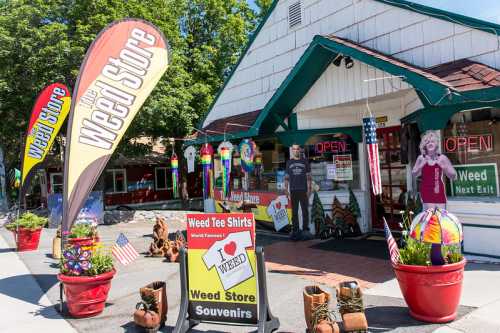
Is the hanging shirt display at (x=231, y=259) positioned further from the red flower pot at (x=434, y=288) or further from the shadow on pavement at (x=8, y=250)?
the shadow on pavement at (x=8, y=250)

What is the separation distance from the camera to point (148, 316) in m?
4.72

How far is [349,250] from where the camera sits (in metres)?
8.36

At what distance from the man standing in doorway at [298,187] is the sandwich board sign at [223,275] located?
5006 millimetres

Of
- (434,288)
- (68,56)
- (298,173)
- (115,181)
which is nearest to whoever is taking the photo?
(434,288)

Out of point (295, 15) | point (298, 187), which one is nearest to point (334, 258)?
point (298, 187)

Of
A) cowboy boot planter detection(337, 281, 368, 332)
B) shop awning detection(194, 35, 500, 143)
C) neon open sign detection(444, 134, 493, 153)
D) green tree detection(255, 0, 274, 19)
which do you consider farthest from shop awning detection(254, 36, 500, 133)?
green tree detection(255, 0, 274, 19)

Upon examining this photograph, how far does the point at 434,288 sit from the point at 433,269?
0.20 metres

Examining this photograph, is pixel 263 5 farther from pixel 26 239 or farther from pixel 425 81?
pixel 425 81

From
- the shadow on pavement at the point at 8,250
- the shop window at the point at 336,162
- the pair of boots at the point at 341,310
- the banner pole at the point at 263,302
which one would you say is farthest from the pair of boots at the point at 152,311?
the shadow on pavement at the point at 8,250

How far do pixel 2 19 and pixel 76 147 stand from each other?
13.3 meters

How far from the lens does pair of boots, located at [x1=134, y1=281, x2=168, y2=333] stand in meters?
4.71

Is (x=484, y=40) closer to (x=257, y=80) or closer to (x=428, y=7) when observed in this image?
(x=428, y=7)

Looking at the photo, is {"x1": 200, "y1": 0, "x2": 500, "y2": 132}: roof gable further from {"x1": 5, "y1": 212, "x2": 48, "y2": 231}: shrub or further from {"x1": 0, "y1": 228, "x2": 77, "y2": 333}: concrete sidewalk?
{"x1": 5, "y1": 212, "x2": 48, "y2": 231}: shrub

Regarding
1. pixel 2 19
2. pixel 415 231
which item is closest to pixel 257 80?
pixel 415 231
